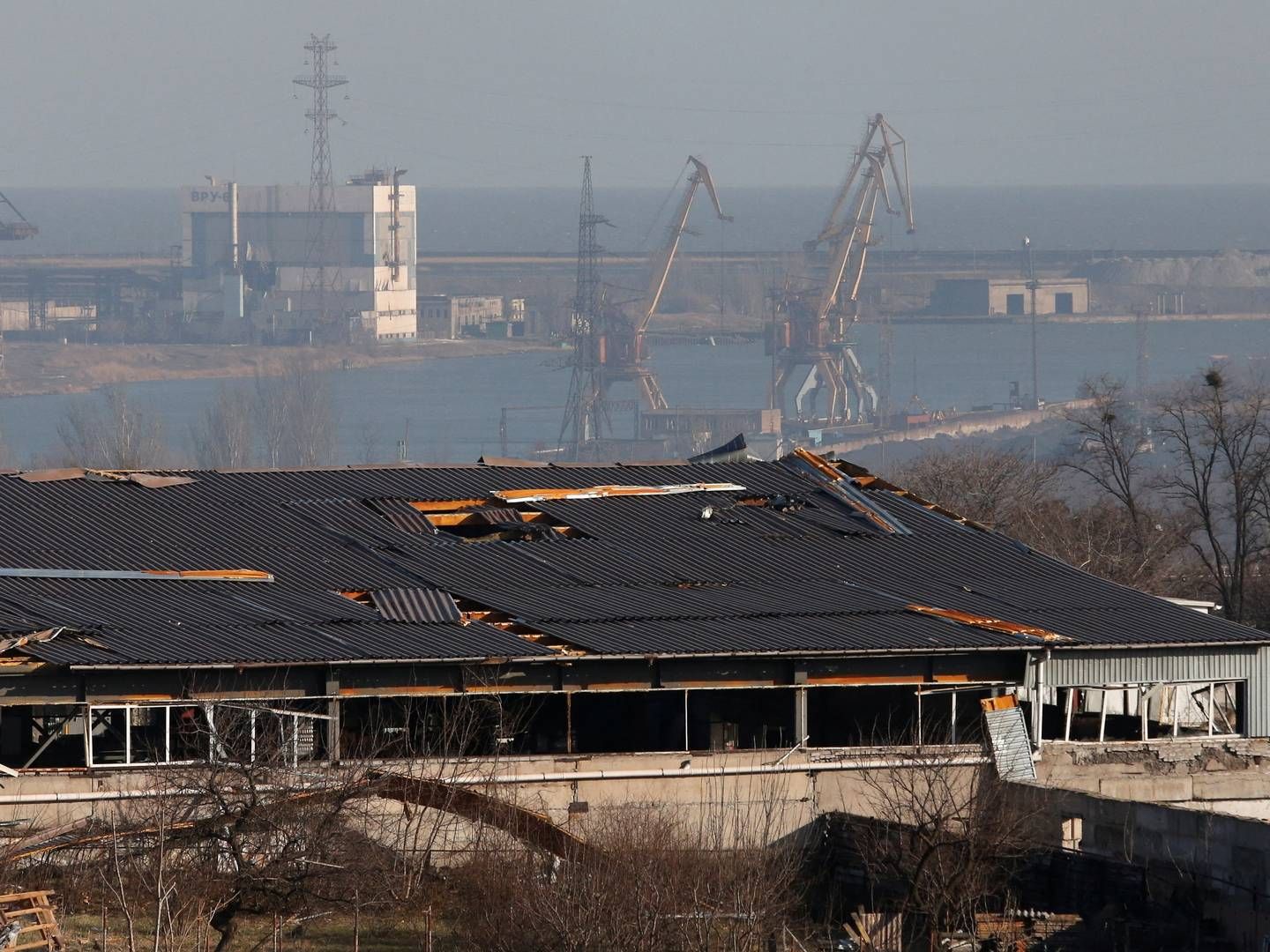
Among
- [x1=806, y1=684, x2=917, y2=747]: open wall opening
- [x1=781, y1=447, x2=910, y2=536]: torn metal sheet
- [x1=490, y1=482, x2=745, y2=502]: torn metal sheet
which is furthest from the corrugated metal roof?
[x1=781, y1=447, x2=910, y2=536]: torn metal sheet

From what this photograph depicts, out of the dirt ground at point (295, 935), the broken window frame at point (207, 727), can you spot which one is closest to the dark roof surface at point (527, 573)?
the broken window frame at point (207, 727)

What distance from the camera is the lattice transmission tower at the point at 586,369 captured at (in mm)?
177625

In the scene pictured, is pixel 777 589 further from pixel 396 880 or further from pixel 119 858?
pixel 119 858

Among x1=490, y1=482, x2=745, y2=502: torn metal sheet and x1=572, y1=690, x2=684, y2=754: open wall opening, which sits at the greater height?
x1=490, y1=482, x2=745, y2=502: torn metal sheet

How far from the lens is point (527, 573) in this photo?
23281 mm

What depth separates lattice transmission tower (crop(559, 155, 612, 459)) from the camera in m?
178

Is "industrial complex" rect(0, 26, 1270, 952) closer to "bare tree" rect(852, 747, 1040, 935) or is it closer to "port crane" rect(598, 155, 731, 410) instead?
"bare tree" rect(852, 747, 1040, 935)

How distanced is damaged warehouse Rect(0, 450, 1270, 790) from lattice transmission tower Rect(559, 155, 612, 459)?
144 m

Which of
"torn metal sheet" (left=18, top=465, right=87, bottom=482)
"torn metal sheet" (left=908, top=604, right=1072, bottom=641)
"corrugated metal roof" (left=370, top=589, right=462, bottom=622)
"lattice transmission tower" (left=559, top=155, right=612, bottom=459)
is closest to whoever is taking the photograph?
"corrugated metal roof" (left=370, top=589, right=462, bottom=622)

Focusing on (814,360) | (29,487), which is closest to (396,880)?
(29,487)

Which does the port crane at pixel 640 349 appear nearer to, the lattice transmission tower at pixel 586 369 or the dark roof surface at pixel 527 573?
the lattice transmission tower at pixel 586 369

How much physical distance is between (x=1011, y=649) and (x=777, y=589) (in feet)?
8.62

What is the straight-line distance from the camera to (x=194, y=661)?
19156 millimetres

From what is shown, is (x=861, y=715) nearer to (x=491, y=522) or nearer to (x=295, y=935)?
(x=491, y=522)
